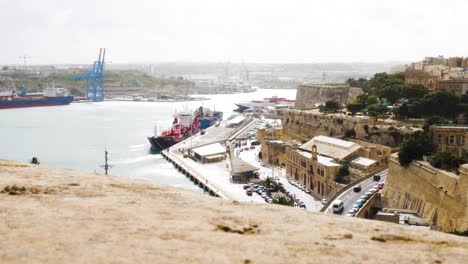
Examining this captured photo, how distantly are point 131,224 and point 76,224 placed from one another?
16cm

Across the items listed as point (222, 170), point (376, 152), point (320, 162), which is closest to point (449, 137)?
point (376, 152)

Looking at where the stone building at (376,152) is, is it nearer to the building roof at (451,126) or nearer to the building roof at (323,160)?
the building roof at (323,160)

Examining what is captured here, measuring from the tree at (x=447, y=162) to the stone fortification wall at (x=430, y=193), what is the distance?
11 centimetres

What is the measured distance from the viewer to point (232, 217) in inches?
70.2

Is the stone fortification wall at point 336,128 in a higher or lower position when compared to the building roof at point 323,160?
higher

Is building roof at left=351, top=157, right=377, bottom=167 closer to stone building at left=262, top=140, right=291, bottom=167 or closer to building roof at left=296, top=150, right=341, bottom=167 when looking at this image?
building roof at left=296, top=150, right=341, bottom=167

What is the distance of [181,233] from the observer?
1.59 meters

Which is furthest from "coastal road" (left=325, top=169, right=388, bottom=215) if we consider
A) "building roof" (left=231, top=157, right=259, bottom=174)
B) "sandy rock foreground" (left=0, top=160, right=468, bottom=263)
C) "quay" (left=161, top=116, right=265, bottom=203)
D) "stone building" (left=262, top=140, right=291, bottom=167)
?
"sandy rock foreground" (left=0, top=160, right=468, bottom=263)

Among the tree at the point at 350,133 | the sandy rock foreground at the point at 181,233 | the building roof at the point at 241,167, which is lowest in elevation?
the building roof at the point at 241,167

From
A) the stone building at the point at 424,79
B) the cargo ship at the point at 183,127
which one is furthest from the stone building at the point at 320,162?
the cargo ship at the point at 183,127

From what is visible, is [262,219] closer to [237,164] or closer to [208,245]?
[208,245]

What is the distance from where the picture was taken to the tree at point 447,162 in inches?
287

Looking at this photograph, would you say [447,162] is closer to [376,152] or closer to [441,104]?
[376,152]

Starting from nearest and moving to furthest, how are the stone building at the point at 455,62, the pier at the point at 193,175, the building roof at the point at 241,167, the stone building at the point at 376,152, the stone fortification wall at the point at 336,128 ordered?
the stone building at the point at 376,152, the stone fortification wall at the point at 336,128, the pier at the point at 193,175, the building roof at the point at 241,167, the stone building at the point at 455,62
